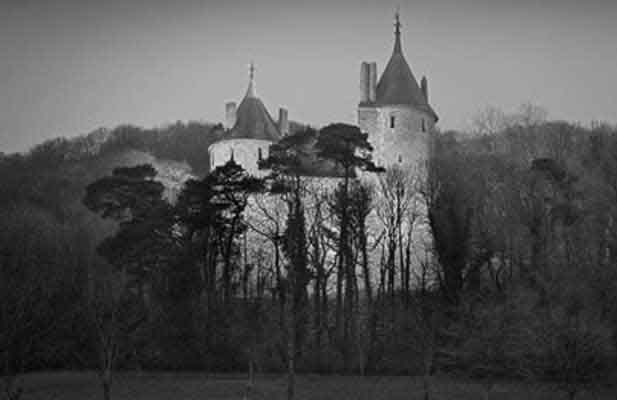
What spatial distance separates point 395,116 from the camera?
1778 inches

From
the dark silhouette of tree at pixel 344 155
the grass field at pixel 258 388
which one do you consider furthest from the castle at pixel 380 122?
the grass field at pixel 258 388

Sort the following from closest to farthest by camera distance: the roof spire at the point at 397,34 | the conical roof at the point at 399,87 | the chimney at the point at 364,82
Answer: the conical roof at the point at 399,87 → the chimney at the point at 364,82 → the roof spire at the point at 397,34

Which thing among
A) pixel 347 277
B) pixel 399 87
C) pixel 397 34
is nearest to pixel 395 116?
pixel 399 87

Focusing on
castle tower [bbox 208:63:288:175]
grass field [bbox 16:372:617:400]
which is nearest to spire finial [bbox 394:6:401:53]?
castle tower [bbox 208:63:288:175]

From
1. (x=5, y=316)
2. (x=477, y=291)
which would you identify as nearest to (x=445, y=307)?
(x=477, y=291)

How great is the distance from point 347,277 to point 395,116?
548 inches

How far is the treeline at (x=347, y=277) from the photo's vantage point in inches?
829

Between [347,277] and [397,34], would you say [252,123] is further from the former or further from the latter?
[347,277]

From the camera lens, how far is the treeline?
69.1 feet

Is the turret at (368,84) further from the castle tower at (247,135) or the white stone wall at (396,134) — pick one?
the castle tower at (247,135)

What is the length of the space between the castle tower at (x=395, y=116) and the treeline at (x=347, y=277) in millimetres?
1121

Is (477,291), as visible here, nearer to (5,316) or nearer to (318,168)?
(5,316)

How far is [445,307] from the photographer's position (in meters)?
26.3

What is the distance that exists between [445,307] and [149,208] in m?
12.9
